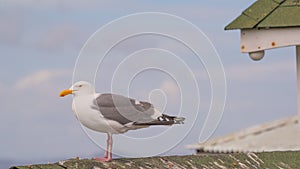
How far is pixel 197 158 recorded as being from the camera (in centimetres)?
421

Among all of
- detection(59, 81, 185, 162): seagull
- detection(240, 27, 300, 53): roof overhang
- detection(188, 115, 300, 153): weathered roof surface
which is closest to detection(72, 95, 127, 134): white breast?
detection(59, 81, 185, 162): seagull

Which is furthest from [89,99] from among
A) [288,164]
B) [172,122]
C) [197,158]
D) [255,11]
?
[255,11]

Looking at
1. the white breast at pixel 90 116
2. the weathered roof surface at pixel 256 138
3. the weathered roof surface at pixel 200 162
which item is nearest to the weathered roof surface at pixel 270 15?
the weathered roof surface at pixel 200 162

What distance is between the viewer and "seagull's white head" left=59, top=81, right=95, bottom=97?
3740 mm

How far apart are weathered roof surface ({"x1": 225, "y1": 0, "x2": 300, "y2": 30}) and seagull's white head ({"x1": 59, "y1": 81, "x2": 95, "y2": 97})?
1606mm

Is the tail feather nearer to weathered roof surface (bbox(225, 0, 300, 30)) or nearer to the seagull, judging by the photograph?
the seagull

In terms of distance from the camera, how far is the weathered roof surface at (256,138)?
7719 millimetres

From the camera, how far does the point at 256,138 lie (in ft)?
26.7

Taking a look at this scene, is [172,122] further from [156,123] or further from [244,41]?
[244,41]

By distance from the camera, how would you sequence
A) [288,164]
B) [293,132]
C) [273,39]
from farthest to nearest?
[293,132]
[273,39]
[288,164]

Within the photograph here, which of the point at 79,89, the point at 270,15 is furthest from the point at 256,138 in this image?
the point at 79,89

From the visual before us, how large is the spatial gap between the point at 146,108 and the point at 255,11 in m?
1.64

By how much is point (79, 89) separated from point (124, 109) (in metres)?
0.22

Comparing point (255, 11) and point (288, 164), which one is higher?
point (255, 11)
